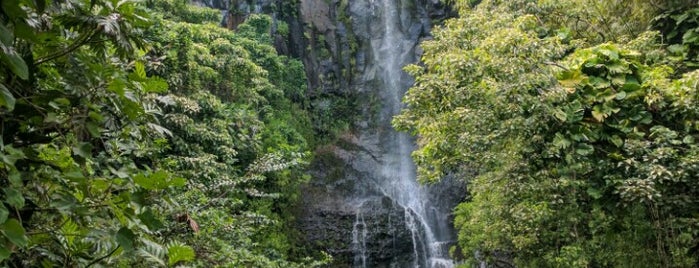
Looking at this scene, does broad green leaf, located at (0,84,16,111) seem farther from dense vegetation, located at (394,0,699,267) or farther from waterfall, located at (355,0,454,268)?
waterfall, located at (355,0,454,268)

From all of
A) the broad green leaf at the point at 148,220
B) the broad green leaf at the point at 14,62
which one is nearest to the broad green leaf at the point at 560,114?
the broad green leaf at the point at 148,220

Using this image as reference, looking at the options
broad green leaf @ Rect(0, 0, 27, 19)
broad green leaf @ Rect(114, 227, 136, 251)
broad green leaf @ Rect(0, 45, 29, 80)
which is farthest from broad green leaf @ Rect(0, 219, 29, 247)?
broad green leaf @ Rect(0, 0, 27, 19)

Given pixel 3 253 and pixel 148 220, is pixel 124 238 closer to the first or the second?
pixel 148 220

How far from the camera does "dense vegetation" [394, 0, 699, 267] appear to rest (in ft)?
16.6

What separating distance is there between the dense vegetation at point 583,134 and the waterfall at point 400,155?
6.51m

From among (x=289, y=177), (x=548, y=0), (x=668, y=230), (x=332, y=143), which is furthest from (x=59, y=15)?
(x=332, y=143)

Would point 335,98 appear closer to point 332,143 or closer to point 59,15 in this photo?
point 332,143

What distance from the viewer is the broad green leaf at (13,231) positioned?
133 cm

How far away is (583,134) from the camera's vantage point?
17.4ft

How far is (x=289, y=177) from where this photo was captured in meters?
11.3

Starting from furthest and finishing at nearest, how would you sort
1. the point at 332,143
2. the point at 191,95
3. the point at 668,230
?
the point at 332,143 → the point at 191,95 → the point at 668,230

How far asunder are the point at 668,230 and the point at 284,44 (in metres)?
13.0

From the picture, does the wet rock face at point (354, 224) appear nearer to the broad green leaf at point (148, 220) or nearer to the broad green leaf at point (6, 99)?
the broad green leaf at point (148, 220)

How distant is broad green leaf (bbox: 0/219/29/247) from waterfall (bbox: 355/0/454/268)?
11.9 m
